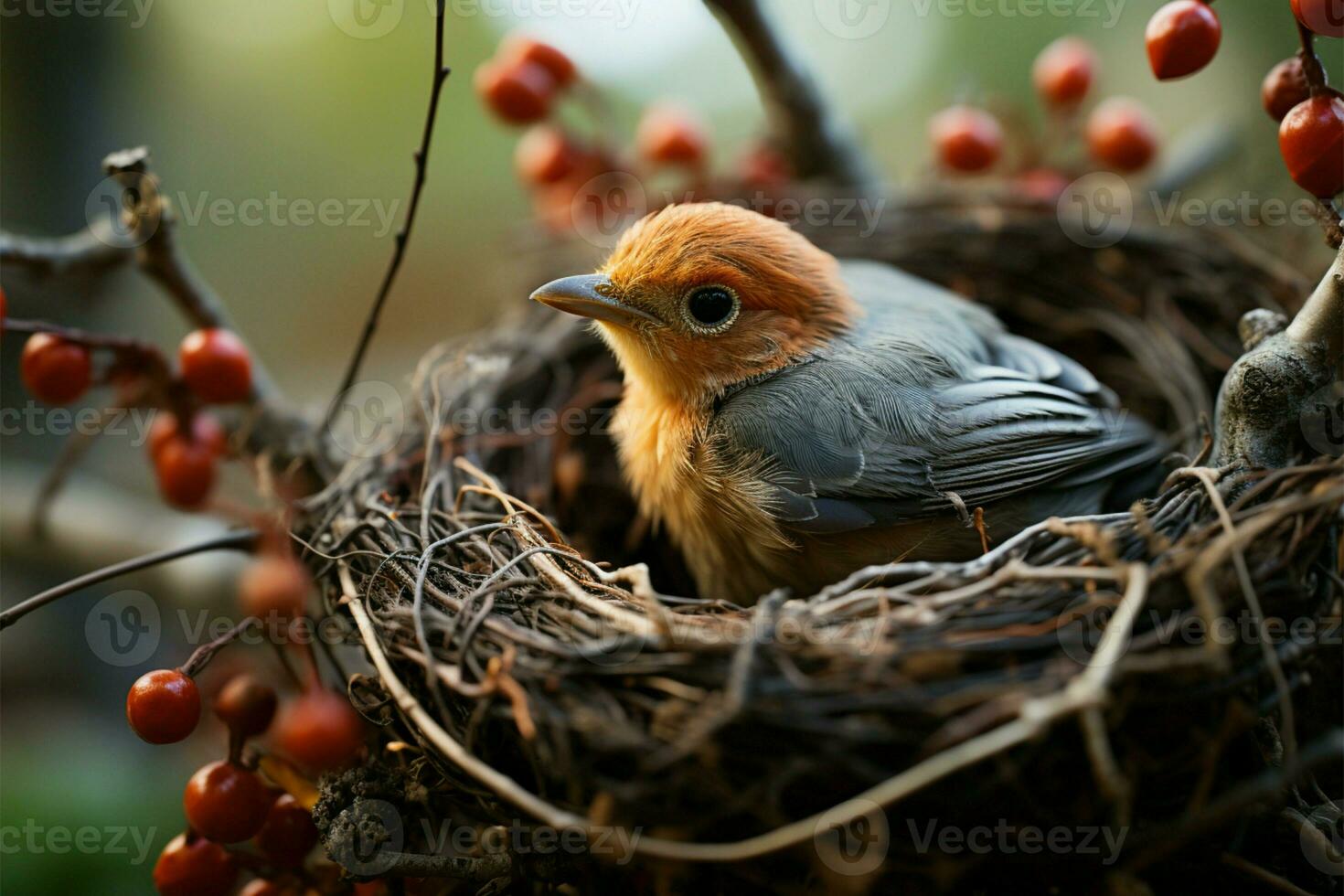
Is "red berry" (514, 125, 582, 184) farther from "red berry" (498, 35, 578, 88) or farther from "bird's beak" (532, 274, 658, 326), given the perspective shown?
"bird's beak" (532, 274, 658, 326)

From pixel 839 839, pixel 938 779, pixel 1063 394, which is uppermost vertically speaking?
pixel 1063 394

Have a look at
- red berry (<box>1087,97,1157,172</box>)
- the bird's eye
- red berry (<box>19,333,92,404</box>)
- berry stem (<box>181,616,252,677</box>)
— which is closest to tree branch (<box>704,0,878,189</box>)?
red berry (<box>1087,97,1157,172</box>)

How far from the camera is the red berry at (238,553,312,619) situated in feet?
6.91

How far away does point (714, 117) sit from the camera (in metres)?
5.40

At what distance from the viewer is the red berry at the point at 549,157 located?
Answer: 3.20 metres

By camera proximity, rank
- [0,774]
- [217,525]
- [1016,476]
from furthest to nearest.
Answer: [217,525] → [0,774] → [1016,476]

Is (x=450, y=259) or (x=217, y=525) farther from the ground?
(x=450, y=259)

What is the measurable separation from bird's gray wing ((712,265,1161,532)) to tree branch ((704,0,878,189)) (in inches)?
49.8

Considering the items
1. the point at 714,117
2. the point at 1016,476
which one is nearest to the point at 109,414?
the point at 1016,476

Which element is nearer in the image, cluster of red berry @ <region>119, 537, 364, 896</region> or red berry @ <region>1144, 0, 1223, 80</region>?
cluster of red berry @ <region>119, 537, 364, 896</region>

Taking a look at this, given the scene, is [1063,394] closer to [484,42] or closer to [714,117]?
[714,117]

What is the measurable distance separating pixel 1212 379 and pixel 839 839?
2023 millimetres

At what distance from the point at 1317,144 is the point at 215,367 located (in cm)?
242

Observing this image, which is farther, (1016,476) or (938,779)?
(1016,476)
